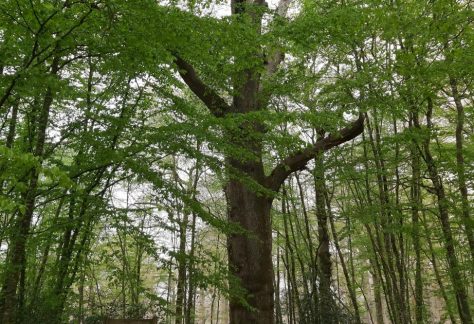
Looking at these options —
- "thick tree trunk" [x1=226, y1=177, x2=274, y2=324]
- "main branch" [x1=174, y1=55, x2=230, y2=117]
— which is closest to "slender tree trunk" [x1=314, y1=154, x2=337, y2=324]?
"thick tree trunk" [x1=226, y1=177, x2=274, y2=324]

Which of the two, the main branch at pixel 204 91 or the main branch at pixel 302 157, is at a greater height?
the main branch at pixel 204 91

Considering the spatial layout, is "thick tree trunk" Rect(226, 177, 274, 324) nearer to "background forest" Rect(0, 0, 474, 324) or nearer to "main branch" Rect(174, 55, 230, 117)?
"background forest" Rect(0, 0, 474, 324)

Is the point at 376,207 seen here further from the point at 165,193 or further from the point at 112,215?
the point at 112,215

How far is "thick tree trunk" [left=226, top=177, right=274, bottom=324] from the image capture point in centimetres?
520

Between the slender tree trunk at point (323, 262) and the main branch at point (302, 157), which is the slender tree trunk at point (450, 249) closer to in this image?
the main branch at point (302, 157)

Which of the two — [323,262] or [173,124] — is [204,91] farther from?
[323,262]

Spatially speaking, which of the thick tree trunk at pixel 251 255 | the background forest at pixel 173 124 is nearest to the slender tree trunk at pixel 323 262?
the background forest at pixel 173 124

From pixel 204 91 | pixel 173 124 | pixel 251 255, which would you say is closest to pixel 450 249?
pixel 251 255

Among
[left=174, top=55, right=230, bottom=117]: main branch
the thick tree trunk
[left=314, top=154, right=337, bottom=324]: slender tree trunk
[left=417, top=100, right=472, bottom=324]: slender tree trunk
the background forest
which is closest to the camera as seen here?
the background forest

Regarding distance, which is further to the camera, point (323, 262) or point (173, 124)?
point (323, 262)

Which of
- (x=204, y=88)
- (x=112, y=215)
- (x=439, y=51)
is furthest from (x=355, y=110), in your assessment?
(x=112, y=215)

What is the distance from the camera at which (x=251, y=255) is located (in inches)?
217

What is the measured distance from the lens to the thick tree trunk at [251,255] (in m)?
5.20

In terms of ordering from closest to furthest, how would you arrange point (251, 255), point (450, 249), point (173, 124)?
point (173, 124) < point (251, 255) < point (450, 249)
